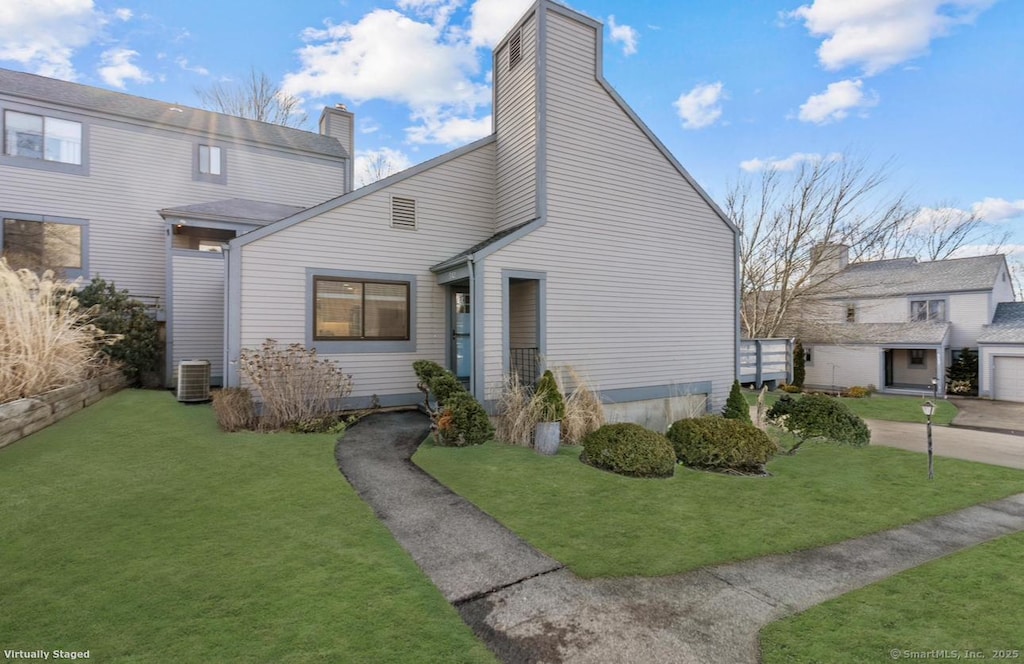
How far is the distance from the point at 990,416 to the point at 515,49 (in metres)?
19.0

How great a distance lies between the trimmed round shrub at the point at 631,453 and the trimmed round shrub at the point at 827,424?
146 inches

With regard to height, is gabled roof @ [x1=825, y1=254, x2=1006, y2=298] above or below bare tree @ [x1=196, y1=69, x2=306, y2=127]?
below

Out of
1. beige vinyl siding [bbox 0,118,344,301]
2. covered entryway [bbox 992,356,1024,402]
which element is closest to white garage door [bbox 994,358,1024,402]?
covered entryway [bbox 992,356,1024,402]

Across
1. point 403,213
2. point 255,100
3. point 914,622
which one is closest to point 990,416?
point 914,622

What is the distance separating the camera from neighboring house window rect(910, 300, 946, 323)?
24.1 m

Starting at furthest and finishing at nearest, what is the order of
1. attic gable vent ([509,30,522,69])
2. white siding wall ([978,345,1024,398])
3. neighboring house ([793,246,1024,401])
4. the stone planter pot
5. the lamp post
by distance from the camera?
1. neighboring house ([793,246,1024,401])
2. white siding wall ([978,345,1024,398])
3. attic gable vent ([509,30,522,69])
4. the stone planter pot
5. the lamp post

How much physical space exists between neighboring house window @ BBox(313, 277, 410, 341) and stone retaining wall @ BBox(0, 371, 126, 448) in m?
3.89

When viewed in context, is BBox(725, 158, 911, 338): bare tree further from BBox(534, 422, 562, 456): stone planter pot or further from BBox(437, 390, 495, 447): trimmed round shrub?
BBox(437, 390, 495, 447): trimmed round shrub

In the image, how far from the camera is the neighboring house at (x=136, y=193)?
1177 centimetres

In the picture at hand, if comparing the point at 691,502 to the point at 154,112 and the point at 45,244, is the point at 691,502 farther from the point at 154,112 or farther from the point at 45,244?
the point at 154,112

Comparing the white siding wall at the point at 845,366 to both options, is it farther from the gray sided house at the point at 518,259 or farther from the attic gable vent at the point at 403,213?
the attic gable vent at the point at 403,213

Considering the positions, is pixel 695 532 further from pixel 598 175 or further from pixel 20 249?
pixel 20 249

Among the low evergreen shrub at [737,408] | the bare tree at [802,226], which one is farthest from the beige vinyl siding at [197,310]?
the bare tree at [802,226]

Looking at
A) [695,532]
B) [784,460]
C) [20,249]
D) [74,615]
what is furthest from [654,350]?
[20,249]
